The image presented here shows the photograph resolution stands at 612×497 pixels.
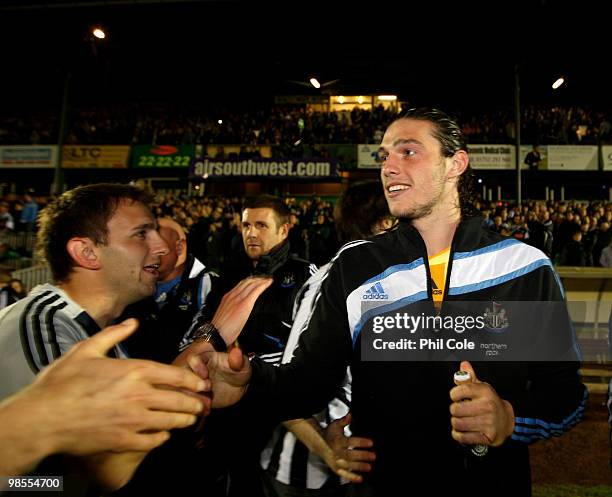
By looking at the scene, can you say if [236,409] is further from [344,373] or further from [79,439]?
[79,439]

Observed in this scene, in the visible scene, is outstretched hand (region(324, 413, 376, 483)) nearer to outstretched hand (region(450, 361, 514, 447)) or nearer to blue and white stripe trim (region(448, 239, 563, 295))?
outstretched hand (region(450, 361, 514, 447))

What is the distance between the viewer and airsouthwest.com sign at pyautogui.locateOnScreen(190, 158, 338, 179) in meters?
22.2

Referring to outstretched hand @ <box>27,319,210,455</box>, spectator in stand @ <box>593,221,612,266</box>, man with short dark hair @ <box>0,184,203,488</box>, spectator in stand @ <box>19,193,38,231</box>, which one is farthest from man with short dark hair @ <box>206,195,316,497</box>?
spectator in stand @ <box>19,193,38,231</box>

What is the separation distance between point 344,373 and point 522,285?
841 millimetres

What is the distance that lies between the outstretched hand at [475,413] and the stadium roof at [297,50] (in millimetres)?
18503

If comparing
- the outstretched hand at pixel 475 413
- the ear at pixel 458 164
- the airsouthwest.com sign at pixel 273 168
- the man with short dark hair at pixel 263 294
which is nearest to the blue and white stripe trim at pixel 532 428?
the outstretched hand at pixel 475 413

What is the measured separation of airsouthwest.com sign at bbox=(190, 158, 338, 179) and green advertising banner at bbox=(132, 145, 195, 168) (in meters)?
2.35

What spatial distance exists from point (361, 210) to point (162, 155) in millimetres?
23509

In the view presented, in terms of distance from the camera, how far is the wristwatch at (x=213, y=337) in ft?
6.72

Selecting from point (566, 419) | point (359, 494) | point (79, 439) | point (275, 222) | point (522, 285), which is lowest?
point (359, 494)

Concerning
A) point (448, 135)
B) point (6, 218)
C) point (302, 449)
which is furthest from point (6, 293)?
point (6, 218)

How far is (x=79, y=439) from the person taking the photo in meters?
1.07

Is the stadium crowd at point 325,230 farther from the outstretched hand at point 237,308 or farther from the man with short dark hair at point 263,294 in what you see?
the outstretched hand at point 237,308

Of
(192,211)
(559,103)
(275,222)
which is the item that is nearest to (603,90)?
(559,103)
